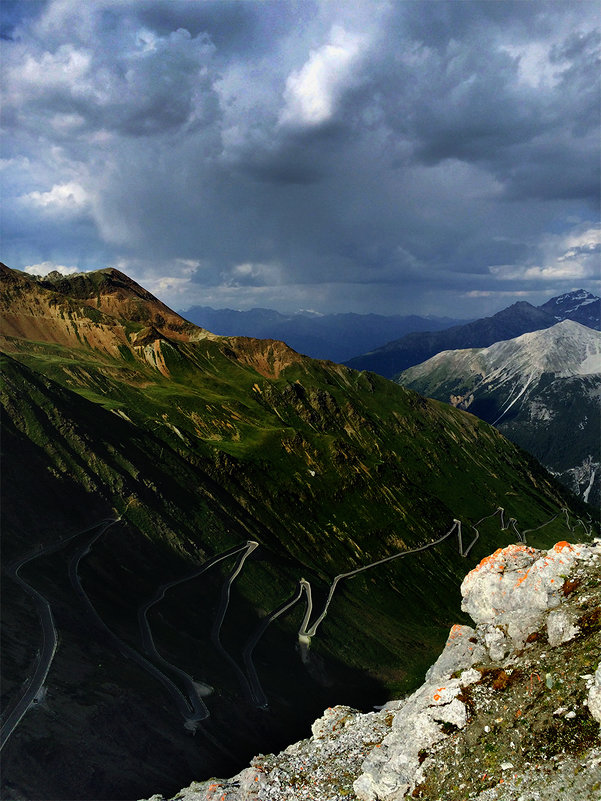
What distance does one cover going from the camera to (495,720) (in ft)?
106

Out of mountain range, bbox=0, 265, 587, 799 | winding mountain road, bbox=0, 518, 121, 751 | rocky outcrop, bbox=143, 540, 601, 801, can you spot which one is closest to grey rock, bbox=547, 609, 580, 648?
rocky outcrop, bbox=143, 540, 601, 801

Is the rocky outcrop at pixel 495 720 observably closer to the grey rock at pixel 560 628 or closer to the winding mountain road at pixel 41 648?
the grey rock at pixel 560 628

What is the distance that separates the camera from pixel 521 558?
4888 centimetres

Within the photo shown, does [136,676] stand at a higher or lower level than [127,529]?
lower

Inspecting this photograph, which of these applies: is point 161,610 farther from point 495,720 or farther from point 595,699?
point 595,699

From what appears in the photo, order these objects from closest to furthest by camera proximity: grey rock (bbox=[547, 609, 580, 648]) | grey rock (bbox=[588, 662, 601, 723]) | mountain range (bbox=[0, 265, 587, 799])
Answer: grey rock (bbox=[588, 662, 601, 723]) < grey rock (bbox=[547, 609, 580, 648]) < mountain range (bbox=[0, 265, 587, 799])

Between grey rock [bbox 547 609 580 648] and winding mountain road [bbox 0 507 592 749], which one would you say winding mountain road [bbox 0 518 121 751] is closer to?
winding mountain road [bbox 0 507 592 749]

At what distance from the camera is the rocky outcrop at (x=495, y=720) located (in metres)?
28.3

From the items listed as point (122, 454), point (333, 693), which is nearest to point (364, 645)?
point (333, 693)

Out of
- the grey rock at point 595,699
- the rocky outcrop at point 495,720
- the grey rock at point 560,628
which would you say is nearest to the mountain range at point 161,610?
the rocky outcrop at point 495,720

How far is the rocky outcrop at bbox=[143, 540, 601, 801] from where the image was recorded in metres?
28.3

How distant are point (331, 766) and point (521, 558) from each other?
28.4m

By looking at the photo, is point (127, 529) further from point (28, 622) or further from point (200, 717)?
point (200, 717)

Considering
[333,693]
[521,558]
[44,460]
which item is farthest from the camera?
[44,460]
